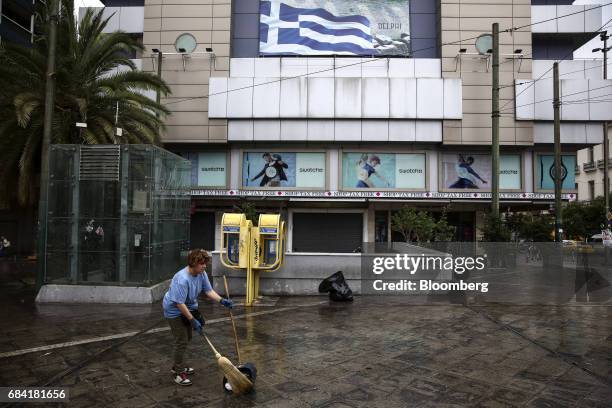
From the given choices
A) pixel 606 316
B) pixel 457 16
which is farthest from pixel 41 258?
pixel 457 16

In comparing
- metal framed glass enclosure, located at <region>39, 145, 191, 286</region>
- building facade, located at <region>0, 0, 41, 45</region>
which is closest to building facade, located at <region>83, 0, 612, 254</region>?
building facade, located at <region>0, 0, 41, 45</region>

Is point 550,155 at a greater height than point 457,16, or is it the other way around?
point 457,16

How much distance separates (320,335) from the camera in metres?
Answer: 7.04

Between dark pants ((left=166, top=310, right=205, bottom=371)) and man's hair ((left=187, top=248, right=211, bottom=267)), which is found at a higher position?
man's hair ((left=187, top=248, right=211, bottom=267))

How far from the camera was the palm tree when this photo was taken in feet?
41.3

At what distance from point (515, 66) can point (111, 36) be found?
19841mm

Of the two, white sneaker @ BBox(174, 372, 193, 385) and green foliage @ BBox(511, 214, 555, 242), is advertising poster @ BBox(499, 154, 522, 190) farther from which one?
white sneaker @ BBox(174, 372, 193, 385)

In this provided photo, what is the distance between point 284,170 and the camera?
76.0 ft

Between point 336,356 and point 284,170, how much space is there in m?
17.8

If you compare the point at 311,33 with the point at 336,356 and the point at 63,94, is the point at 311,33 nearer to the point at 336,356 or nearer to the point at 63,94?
the point at 63,94

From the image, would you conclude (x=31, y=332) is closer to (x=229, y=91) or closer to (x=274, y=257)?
(x=274, y=257)

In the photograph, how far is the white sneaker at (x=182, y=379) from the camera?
479 cm

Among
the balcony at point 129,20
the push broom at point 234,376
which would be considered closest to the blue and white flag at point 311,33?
the balcony at point 129,20

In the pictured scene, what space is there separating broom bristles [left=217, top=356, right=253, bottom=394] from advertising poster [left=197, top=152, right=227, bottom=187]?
19353 millimetres
